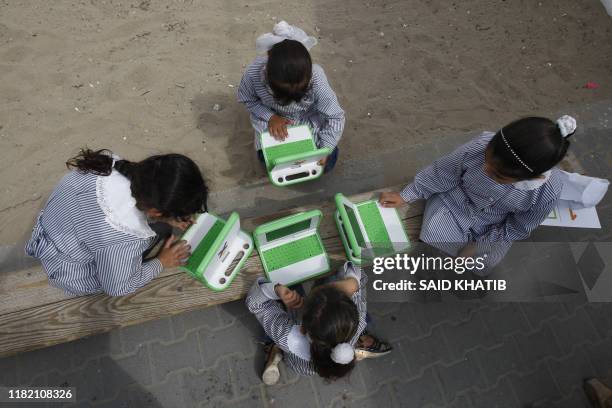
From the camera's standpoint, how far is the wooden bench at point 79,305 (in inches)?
91.6

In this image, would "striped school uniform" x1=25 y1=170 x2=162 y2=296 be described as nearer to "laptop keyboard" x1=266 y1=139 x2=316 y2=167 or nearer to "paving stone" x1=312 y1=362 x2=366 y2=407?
"laptop keyboard" x1=266 y1=139 x2=316 y2=167

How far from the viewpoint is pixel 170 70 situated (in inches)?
151

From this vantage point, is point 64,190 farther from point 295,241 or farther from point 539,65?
point 539,65

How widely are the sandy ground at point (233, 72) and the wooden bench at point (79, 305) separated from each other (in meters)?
1.02

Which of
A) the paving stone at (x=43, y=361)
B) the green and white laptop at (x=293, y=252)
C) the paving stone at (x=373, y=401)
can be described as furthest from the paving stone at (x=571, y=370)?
the paving stone at (x=43, y=361)

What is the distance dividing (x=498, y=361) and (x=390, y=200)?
1.40m

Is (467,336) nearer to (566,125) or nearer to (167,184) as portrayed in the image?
(566,125)

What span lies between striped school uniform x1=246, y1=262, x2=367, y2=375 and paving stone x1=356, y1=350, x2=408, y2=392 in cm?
53

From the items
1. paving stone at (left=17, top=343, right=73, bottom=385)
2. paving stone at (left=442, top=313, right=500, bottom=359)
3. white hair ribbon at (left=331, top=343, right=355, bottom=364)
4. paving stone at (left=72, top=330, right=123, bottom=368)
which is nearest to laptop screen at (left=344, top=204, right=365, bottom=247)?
white hair ribbon at (left=331, top=343, right=355, bottom=364)

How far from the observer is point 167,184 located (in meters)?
1.70

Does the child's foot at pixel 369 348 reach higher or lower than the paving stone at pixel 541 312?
lower

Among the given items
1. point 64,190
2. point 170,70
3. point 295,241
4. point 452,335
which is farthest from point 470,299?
point 170,70

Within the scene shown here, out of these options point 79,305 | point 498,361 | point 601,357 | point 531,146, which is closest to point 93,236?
point 79,305

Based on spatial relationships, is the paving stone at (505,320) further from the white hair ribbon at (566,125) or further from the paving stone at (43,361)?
the paving stone at (43,361)
